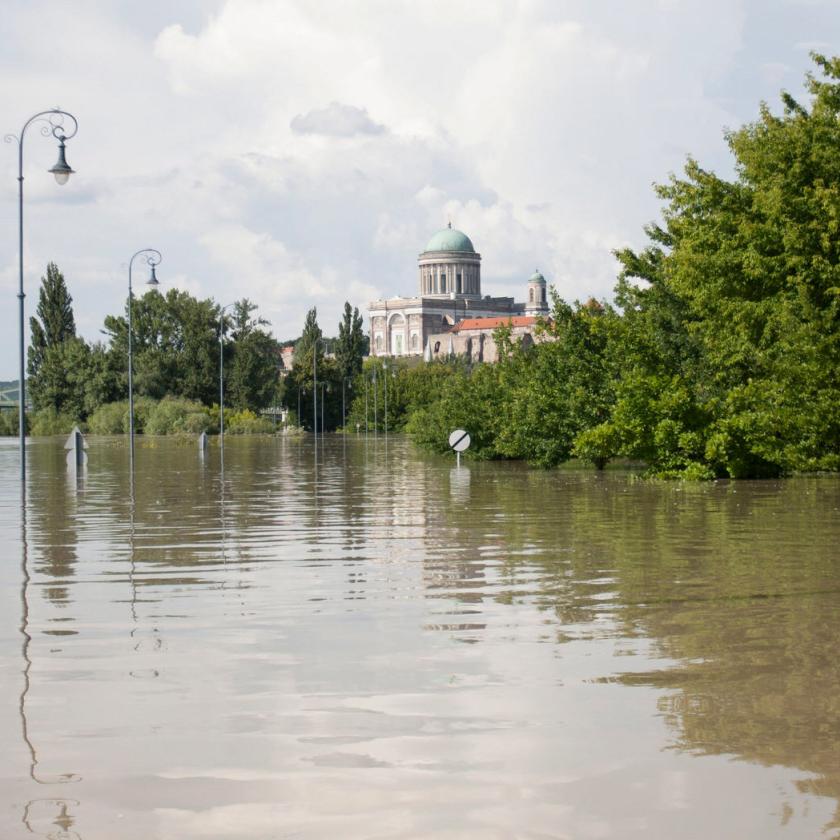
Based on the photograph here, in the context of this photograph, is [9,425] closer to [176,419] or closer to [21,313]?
→ [176,419]

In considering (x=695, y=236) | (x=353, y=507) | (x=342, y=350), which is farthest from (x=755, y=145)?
(x=342, y=350)

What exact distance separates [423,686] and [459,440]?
34349 millimetres

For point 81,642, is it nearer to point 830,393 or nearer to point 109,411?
point 830,393

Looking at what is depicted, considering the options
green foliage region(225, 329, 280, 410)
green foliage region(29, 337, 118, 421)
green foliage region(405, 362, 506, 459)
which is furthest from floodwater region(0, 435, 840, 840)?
green foliage region(225, 329, 280, 410)

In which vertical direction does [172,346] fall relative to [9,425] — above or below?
above

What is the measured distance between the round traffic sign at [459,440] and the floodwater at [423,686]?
23389 mm

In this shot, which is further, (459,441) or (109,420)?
(109,420)

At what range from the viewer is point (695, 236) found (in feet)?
109

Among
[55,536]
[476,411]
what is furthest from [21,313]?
[476,411]

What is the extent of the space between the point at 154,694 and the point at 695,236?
2768cm

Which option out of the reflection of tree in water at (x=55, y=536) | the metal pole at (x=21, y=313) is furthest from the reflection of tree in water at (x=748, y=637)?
the metal pole at (x=21, y=313)

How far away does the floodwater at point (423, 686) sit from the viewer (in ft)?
17.8

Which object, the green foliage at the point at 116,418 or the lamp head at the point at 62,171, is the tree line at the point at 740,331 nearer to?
the lamp head at the point at 62,171

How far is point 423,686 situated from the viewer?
7715mm
